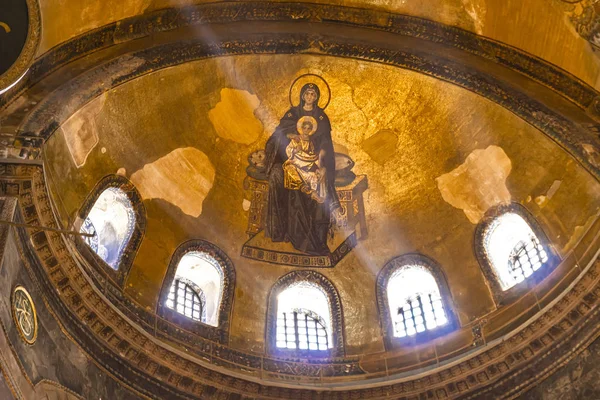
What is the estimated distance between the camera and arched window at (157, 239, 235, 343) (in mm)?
16875

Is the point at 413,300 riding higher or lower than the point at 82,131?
lower

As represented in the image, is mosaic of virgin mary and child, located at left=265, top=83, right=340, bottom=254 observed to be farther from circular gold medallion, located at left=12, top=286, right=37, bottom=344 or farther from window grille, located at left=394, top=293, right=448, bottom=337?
circular gold medallion, located at left=12, top=286, right=37, bottom=344

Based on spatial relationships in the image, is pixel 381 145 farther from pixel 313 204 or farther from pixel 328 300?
pixel 328 300

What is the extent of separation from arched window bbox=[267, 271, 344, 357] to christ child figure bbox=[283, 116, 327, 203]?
6.06 ft

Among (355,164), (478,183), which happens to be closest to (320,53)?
(355,164)

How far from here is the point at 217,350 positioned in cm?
1675

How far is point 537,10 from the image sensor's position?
16.3 m

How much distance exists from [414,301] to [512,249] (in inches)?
86.1

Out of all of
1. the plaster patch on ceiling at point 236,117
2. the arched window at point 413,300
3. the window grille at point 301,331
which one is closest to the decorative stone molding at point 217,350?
the window grille at point 301,331

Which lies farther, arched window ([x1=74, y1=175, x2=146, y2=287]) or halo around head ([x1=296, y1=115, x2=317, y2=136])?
halo around head ([x1=296, y1=115, x2=317, y2=136])

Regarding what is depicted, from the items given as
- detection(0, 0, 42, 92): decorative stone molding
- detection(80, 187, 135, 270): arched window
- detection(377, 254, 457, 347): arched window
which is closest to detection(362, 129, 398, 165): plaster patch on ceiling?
detection(377, 254, 457, 347): arched window

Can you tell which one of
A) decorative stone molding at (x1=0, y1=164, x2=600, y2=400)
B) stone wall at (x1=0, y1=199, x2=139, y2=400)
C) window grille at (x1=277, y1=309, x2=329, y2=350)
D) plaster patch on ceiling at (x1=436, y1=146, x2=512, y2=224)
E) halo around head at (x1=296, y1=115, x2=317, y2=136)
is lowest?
stone wall at (x1=0, y1=199, x2=139, y2=400)

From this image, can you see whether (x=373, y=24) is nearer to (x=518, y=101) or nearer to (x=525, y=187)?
(x=518, y=101)

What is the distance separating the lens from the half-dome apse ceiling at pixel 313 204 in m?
15.4
